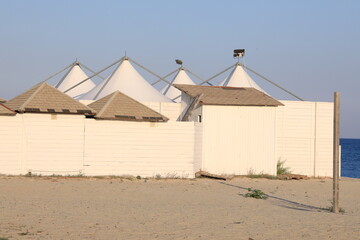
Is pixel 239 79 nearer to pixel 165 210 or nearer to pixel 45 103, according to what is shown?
pixel 45 103

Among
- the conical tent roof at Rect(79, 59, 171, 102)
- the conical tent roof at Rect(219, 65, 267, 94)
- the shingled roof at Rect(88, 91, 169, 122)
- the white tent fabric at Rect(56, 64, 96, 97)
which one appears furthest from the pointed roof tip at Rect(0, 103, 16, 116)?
the white tent fabric at Rect(56, 64, 96, 97)

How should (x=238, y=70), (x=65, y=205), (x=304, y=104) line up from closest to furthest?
(x=65, y=205) → (x=304, y=104) → (x=238, y=70)

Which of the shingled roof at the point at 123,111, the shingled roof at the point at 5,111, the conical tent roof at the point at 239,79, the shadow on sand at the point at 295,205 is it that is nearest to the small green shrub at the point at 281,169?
the shingled roof at the point at 123,111

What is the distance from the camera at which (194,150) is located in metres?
23.9

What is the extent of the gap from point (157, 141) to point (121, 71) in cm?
1160

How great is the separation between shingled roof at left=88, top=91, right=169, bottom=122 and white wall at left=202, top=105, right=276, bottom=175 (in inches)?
119

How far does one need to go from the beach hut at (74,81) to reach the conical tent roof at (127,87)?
8403mm

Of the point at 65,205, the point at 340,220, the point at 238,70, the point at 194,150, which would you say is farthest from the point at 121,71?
the point at 340,220

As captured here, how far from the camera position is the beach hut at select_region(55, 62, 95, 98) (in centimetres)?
4206

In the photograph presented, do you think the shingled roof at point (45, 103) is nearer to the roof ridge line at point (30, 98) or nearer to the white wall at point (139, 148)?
the roof ridge line at point (30, 98)

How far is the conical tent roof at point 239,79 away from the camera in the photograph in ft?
125

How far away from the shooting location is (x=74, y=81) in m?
42.3

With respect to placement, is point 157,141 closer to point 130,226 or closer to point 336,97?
point 336,97

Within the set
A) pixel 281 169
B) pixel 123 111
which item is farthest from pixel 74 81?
pixel 123 111
